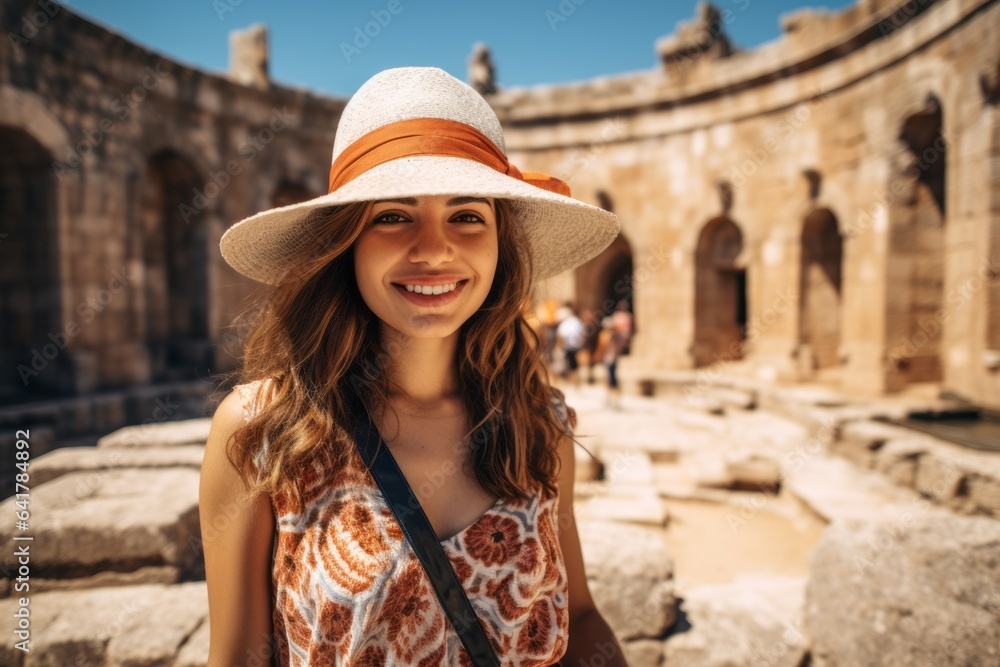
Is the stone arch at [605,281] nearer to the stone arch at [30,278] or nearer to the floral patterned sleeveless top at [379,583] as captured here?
the stone arch at [30,278]

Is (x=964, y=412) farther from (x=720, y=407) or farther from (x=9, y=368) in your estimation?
(x=9, y=368)

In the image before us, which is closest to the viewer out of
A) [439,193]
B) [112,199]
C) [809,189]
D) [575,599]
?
[439,193]

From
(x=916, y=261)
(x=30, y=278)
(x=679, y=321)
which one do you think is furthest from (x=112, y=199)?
(x=916, y=261)

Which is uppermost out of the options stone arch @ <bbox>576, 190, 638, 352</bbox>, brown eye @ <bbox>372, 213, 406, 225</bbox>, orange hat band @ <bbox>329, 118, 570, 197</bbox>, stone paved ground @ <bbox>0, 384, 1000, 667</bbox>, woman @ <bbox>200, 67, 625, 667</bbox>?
stone arch @ <bbox>576, 190, 638, 352</bbox>

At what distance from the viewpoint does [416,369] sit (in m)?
1.38

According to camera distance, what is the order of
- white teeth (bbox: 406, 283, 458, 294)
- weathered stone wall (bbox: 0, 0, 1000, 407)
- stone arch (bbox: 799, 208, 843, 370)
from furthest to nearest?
stone arch (bbox: 799, 208, 843, 370), weathered stone wall (bbox: 0, 0, 1000, 407), white teeth (bbox: 406, 283, 458, 294)

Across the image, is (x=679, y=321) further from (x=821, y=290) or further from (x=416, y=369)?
(x=416, y=369)

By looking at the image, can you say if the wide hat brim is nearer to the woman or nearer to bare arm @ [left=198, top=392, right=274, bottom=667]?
the woman

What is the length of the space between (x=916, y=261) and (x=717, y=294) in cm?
418

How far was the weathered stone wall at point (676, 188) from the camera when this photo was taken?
7.91m

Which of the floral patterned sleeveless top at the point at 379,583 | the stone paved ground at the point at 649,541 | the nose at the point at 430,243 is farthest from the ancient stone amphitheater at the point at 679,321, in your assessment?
the nose at the point at 430,243

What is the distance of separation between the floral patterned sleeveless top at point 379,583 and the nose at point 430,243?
44 cm

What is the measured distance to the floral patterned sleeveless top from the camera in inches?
41.5

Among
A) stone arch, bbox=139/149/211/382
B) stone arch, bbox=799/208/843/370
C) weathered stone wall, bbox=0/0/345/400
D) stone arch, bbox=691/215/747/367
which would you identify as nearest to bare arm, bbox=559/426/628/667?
weathered stone wall, bbox=0/0/345/400
